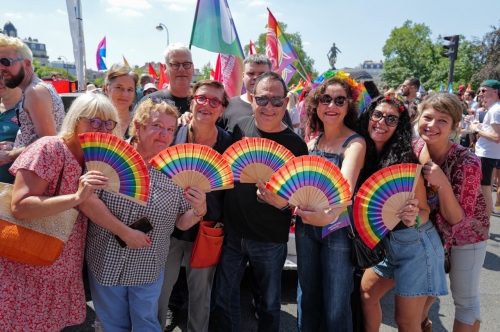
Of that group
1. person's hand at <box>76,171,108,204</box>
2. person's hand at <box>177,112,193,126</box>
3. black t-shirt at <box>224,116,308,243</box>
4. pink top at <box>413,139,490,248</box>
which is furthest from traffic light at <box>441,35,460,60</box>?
person's hand at <box>76,171,108,204</box>

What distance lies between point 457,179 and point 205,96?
5.68ft

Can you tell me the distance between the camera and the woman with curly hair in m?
2.08

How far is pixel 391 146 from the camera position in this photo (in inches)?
86.6

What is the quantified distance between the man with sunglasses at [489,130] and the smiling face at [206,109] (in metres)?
4.40

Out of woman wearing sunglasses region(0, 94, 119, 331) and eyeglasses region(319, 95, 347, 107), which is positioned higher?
eyeglasses region(319, 95, 347, 107)

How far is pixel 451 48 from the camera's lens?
445 inches

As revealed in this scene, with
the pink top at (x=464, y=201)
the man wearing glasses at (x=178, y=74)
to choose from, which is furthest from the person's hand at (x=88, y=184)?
the pink top at (x=464, y=201)

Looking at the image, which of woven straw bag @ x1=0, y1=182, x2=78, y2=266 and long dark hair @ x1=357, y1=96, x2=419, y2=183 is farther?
long dark hair @ x1=357, y1=96, x2=419, y2=183

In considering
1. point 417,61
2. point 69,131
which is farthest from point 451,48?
point 417,61

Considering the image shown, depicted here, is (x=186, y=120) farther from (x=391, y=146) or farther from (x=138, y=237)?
(x=391, y=146)

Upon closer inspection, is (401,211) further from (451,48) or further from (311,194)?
(451,48)

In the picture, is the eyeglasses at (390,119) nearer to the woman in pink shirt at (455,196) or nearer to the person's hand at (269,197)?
the woman in pink shirt at (455,196)

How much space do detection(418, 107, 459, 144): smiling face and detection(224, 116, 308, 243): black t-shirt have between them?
78 centimetres

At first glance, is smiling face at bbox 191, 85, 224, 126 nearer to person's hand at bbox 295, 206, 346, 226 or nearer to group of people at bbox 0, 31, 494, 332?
group of people at bbox 0, 31, 494, 332
